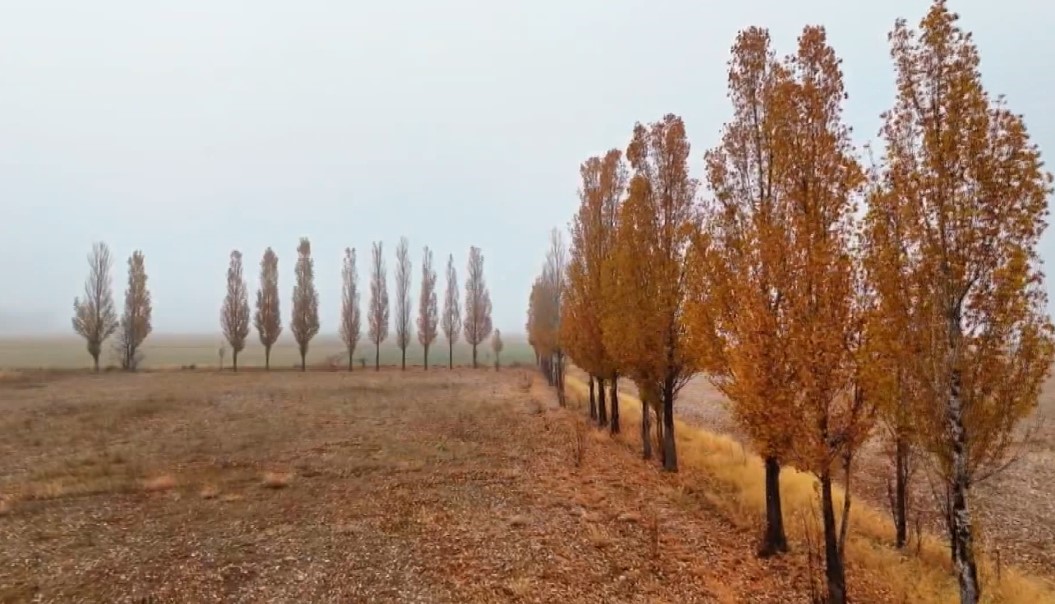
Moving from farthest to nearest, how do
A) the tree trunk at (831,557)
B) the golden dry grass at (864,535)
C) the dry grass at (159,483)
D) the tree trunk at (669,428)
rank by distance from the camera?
the tree trunk at (669,428)
the dry grass at (159,483)
the golden dry grass at (864,535)
the tree trunk at (831,557)

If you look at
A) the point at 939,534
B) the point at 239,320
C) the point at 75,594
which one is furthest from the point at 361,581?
the point at 239,320

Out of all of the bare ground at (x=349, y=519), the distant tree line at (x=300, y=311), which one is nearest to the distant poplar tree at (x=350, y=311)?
the distant tree line at (x=300, y=311)

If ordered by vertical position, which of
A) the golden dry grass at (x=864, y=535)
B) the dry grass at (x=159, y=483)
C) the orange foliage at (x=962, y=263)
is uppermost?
the orange foliage at (x=962, y=263)

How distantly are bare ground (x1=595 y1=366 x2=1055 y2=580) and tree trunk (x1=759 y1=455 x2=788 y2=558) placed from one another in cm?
183

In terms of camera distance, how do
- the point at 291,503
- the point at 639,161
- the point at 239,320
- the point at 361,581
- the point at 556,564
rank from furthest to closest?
the point at 239,320, the point at 639,161, the point at 291,503, the point at 556,564, the point at 361,581

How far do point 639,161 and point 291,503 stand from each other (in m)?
15.8

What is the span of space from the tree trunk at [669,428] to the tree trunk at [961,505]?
1039cm

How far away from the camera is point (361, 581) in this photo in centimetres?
986

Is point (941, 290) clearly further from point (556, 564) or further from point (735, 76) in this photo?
point (556, 564)

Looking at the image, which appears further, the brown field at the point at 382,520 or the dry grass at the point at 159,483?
the dry grass at the point at 159,483

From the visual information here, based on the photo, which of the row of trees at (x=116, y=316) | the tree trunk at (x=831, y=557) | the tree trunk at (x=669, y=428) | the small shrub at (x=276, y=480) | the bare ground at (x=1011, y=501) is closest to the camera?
the tree trunk at (x=831, y=557)

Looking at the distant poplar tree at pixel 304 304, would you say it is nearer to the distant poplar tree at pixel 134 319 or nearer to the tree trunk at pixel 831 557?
the distant poplar tree at pixel 134 319

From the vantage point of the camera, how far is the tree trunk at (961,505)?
708 centimetres

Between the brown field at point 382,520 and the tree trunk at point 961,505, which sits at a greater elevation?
the tree trunk at point 961,505
